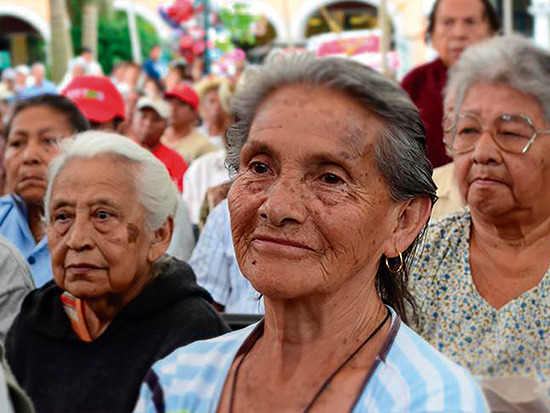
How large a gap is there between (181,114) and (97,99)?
10.1 ft

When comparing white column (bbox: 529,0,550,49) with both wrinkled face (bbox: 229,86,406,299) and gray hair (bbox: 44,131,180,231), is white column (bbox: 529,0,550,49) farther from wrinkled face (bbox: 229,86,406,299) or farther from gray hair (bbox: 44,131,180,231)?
wrinkled face (bbox: 229,86,406,299)

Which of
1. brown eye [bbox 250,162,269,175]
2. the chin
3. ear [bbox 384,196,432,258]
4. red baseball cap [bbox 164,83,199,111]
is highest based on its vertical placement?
brown eye [bbox 250,162,269,175]

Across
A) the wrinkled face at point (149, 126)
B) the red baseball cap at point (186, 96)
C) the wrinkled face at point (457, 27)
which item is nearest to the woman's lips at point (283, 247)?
the wrinkled face at point (457, 27)

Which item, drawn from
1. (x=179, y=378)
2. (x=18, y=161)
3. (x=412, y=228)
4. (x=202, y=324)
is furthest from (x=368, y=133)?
(x=18, y=161)

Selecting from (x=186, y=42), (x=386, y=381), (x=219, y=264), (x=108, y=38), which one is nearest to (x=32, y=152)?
(x=219, y=264)

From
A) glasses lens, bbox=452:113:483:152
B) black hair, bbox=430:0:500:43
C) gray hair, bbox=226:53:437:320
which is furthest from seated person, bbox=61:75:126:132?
gray hair, bbox=226:53:437:320

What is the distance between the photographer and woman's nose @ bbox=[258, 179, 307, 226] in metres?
2.14

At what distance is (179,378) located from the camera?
88.7 inches

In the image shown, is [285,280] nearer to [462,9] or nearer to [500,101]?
[500,101]

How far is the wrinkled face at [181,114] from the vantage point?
31.5ft

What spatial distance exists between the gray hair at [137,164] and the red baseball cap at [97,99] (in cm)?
284

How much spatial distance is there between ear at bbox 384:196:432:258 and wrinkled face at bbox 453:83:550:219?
1.35 m

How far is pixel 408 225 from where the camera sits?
7.61ft

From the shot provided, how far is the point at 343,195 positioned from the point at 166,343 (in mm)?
1467
